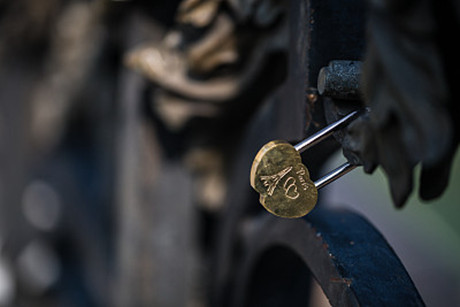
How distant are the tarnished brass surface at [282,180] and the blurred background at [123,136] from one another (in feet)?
0.95

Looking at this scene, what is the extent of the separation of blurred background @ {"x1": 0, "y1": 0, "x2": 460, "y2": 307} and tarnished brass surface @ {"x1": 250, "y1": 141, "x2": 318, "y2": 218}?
29 cm

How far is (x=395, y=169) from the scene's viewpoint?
370 mm

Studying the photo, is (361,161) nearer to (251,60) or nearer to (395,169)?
(395,169)

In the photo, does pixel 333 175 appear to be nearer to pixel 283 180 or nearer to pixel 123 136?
pixel 283 180

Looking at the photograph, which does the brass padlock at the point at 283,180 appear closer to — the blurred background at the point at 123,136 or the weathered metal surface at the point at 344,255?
the weathered metal surface at the point at 344,255

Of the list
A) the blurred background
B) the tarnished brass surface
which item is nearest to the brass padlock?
the tarnished brass surface

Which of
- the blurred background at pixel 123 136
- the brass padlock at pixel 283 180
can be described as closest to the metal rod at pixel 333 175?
the brass padlock at pixel 283 180

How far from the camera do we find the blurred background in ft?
2.82

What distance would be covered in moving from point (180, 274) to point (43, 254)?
78 centimetres

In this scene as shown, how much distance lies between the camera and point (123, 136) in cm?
116

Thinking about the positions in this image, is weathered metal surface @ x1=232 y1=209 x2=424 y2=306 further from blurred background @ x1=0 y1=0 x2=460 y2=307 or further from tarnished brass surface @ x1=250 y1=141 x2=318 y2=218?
blurred background @ x1=0 y1=0 x2=460 y2=307

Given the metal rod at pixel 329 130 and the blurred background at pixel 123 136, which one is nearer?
the metal rod at pixel 329 130

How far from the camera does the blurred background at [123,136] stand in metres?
0.86

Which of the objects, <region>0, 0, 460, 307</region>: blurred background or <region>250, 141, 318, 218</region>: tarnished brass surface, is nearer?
<region>250, 141, 318, 218</region>: tarnished brass surface
